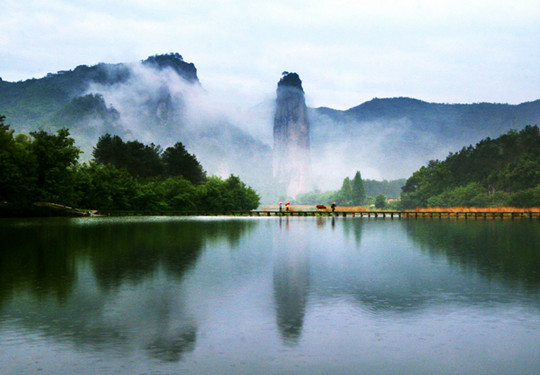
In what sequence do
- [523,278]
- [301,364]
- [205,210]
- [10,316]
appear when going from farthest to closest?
[205,210], [523,278], [10,316], [301,364]

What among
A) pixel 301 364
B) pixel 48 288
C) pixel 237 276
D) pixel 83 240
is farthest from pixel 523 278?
pixel 83 240

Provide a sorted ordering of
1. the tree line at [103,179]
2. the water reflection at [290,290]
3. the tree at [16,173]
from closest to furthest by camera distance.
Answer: the water reflection at [290,290]
the tree at [16,173]
the tree line at [103,179]

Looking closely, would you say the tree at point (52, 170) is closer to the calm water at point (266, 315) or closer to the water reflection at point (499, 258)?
Answer: the calm water at point (266, 315)

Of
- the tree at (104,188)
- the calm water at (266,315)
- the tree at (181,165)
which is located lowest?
the calm water at (266,315)

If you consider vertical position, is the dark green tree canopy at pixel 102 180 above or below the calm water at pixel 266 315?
above

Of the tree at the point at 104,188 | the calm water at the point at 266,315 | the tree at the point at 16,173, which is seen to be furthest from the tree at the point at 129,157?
the calm water at the point at 266,315

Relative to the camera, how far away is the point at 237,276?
25656 millimetres

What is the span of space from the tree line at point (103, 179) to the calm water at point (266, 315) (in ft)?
190

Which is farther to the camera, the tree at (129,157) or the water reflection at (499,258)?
the tree at (129,157)

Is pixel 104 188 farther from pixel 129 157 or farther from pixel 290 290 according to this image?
pixel 290 290

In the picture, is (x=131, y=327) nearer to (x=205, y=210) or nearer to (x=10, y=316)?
(x=10, y=316)

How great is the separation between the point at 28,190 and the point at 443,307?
79363 mm

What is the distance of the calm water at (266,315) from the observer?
12.3 meters

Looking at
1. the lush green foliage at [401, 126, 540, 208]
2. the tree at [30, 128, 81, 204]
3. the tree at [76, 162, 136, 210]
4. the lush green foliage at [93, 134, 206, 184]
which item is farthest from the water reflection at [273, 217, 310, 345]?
the lush green foliage at [401, 126, 540, 208]
